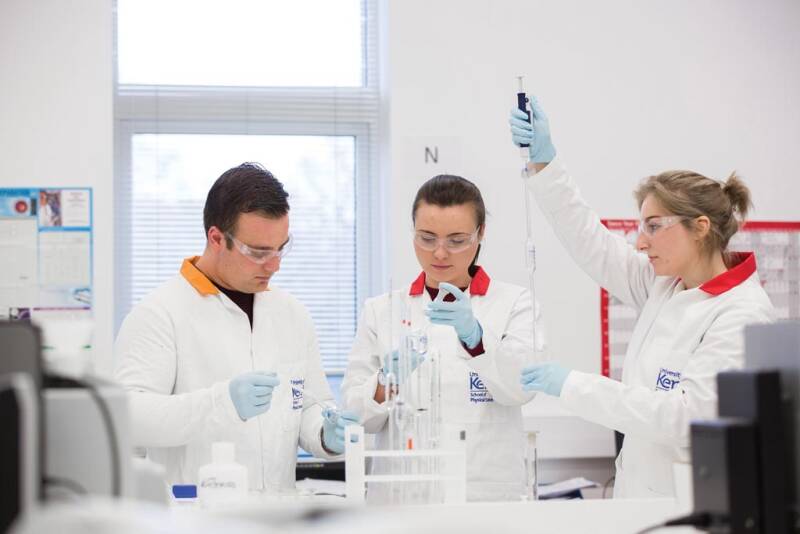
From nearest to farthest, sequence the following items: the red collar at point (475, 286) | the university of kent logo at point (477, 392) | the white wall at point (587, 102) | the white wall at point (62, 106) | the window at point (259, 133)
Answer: the university of kent logo at point (477, 392)
the red collar at point (475, 286)
the white wall at point (62, 106)
the white wall at point (587, 102)
the window at point (259, 133)

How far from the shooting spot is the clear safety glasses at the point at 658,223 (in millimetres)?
2248

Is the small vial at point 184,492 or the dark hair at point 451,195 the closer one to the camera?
the small vial at point 184,492

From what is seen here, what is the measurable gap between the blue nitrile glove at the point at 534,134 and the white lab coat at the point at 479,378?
0.37 m

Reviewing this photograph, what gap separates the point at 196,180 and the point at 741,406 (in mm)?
3164

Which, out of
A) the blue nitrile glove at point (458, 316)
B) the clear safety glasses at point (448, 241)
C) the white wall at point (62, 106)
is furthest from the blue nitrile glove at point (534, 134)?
the white wall at point (62, 106)

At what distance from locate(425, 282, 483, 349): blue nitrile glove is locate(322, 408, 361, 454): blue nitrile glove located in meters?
0.36

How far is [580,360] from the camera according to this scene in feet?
12.1

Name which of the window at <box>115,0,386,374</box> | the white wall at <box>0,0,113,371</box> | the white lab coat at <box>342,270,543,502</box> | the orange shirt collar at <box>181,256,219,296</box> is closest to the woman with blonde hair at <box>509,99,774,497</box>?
the white lab coat at <box>342,270,543,502</box>

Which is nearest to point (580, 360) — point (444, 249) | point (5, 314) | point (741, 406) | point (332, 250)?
point (332, 250)

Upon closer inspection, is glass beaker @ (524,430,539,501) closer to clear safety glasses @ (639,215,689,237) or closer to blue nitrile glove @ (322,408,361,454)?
blue nitrile glove @ (322,408,361,454)

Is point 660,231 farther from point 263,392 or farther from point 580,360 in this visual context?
point 580,360

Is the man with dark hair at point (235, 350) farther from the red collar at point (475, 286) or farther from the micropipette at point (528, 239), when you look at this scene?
the micropipette at point (528, 239)

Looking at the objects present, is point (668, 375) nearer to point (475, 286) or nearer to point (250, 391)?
point (475, 286)

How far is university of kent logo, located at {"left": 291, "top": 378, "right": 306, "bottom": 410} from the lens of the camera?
7.38 ft
